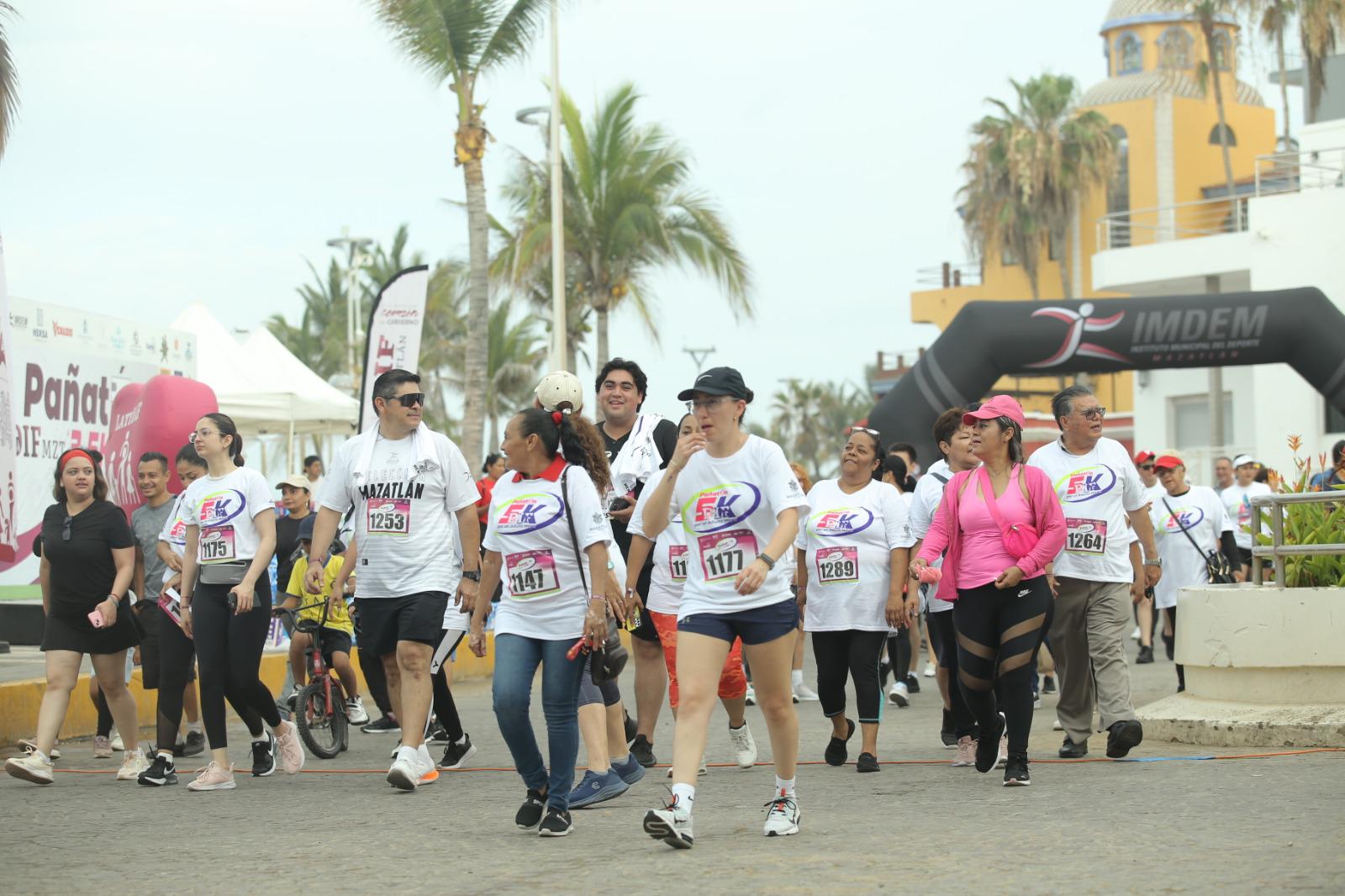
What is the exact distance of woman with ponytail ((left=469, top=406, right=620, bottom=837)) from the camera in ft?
23.1

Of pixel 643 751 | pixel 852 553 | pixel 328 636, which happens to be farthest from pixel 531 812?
pixel 328 636

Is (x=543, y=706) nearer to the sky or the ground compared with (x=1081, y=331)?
nearer to the ground

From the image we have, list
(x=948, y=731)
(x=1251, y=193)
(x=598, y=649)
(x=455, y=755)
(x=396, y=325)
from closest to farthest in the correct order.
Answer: (x=598, y=649) → (x=455, y=755) → (x=948, y=731) → (x=396, y=325) → (x=1251, y=193)

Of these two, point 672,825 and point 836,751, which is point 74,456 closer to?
point 836,751

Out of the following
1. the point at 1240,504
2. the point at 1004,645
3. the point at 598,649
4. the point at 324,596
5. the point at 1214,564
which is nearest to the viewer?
the point at 598,649

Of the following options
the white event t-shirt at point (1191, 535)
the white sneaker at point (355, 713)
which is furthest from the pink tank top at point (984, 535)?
the white event t-shirt at point (1191, 535)

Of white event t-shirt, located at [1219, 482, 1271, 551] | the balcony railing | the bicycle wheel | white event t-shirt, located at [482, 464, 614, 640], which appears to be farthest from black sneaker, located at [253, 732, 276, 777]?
the balcony railing

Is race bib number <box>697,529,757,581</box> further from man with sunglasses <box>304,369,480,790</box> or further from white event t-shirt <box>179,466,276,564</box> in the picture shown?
white event t-shirt <box>179,466,276,564</box>

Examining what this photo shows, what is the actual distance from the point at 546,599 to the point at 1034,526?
103 inches

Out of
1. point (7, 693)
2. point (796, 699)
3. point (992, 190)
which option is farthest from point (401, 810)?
point (992, 190)

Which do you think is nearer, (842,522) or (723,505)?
(723,505)

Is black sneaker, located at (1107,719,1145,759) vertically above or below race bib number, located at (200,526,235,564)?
below

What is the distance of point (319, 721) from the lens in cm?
1064

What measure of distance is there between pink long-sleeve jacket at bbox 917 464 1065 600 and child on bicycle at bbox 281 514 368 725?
4299 millimetres
